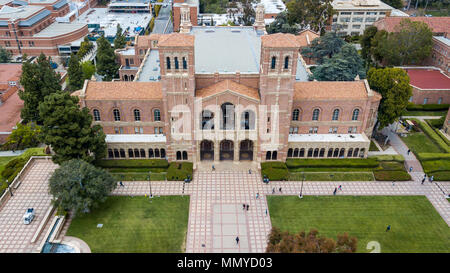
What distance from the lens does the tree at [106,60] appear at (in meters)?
87.6

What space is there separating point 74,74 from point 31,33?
50834mm

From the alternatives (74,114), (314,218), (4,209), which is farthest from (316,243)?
(4,209)

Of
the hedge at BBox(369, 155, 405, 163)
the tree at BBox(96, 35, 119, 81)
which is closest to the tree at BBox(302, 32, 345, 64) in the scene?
the hedge at BBox(369, 155, 405, 163)

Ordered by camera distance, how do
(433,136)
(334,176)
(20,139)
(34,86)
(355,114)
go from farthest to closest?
(433,136)
(34,86)
(20,139)
(355,114)
(334,176)

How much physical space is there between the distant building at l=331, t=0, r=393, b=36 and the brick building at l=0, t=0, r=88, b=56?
90463 millimetres

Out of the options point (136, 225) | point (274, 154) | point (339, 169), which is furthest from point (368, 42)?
point (136, 225)

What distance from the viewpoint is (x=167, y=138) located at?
62844 millimetres

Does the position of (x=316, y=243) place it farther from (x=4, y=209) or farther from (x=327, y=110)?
(x=4, y=209)

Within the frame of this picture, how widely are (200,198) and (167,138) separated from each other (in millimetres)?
12574

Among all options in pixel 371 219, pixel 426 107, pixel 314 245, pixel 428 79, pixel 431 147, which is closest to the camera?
pixel 314 245

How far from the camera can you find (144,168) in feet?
209

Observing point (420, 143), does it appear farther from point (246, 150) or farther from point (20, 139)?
point (20, 139)

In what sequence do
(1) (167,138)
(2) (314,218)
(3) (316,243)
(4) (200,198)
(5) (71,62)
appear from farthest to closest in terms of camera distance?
(5) (71,62) < (1) (167,138) < (4) (200,198) < (2) (314,218) < (3) (316,243)

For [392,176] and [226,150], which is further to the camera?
[226,150]
